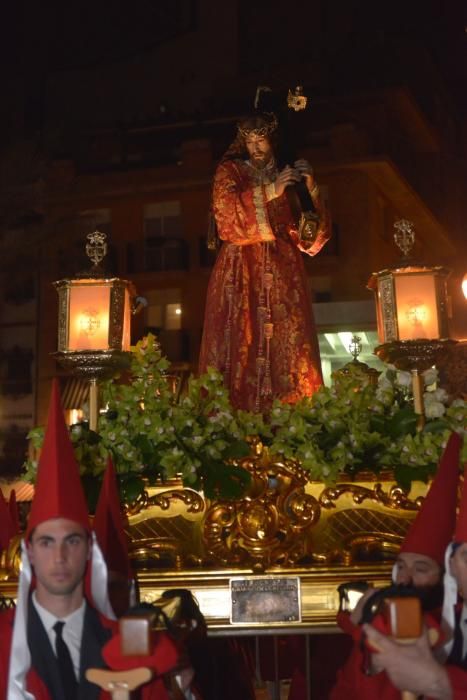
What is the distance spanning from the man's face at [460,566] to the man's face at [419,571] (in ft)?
1.26

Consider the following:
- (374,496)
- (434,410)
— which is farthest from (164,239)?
(374,496)

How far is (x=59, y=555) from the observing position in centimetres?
300

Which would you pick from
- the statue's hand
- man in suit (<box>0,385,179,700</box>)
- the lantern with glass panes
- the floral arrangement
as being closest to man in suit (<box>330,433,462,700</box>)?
the floral arrangement

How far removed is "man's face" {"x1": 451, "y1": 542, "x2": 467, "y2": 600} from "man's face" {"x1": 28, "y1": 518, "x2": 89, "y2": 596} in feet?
3.69

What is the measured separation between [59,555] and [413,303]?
2.37m

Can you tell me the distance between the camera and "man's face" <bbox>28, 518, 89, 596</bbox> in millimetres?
2996

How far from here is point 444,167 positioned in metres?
25.0

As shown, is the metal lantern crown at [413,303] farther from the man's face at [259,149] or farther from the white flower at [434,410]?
the man's face at [259,149]

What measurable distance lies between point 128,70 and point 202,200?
4.21m

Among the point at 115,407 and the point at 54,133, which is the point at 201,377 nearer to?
the point at 115,407

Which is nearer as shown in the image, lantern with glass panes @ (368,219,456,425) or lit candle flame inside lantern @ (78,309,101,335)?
lantern with glass panes @ (368,219,456,425)

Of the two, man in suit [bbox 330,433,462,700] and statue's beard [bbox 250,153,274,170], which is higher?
statue's beard [bbox 250,153,274,170]

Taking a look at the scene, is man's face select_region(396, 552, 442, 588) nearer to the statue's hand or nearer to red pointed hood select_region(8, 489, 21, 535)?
red pointed hood select_region(8, 489, 21, 535)

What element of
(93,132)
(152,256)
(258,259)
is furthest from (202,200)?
(258,259)
